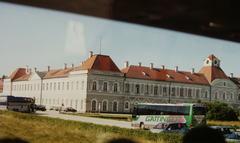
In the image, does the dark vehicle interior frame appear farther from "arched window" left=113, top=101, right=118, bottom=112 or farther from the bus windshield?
"arched window" left=113, top=101, right=118, bottom=112

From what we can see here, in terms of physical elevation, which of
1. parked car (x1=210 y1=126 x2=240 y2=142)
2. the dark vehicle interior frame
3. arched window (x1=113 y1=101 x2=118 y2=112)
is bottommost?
arched window (x1=113 y1=101 x2=118 y2=112)

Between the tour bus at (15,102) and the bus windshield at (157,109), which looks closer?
the tour bus at (15,102)

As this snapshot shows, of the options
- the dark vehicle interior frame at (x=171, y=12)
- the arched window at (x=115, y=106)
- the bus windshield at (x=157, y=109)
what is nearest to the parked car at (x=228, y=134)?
the dark vehicle interior frame at (x=171, y=12)

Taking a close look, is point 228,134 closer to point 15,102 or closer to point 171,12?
point 15,102

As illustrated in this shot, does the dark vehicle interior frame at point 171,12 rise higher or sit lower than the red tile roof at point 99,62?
lower

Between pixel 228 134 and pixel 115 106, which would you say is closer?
pixel 228 134

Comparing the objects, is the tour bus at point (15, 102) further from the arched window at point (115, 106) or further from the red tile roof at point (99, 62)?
the arched window at point (115, 106)

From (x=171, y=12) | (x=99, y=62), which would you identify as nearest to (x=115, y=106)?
(x=99, y=62)

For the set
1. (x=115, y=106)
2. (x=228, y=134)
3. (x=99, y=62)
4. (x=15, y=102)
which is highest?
(x=99, y=62)

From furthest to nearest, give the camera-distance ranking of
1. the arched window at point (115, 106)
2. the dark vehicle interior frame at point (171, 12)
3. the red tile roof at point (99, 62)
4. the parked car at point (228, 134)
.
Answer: the arched window at point (115, 106) → the red tile roof at point (99, 62) → the parked car at point (228, 134) → the dark vehicle interior frame at point (171, 12)

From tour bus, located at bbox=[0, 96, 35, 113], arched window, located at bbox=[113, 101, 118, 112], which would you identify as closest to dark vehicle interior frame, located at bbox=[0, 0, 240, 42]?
tour bus, located at bbox=[0, 96, 35, 113]

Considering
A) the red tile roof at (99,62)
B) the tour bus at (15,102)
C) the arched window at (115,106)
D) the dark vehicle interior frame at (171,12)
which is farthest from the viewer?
the arched window at (115,106)

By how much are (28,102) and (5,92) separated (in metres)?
0.29

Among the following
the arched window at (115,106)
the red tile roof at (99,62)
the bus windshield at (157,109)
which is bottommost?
the arched window at (115,106)
